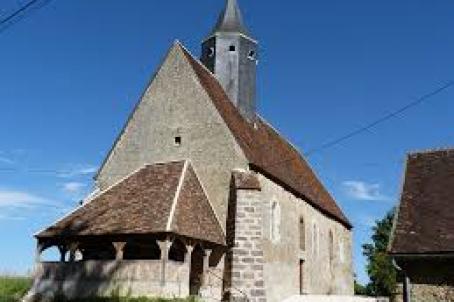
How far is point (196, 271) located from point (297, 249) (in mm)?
5895

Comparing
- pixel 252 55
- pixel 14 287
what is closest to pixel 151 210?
pixel 14 287

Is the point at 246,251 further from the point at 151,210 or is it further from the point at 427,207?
the point at 427,207

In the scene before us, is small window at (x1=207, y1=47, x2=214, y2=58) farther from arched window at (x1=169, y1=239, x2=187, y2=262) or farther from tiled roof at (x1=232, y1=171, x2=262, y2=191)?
arched window at (x1=169, y1=239, x2=187, y2=262)

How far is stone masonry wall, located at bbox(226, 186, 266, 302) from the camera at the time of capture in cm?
1867

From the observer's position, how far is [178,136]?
2172 centimetres

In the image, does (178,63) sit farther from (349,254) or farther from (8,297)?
(349,254)

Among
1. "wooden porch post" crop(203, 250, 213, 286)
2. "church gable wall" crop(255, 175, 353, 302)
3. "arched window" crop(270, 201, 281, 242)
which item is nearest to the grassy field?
"wooden porch post" crop(203, 250, 213, 286)

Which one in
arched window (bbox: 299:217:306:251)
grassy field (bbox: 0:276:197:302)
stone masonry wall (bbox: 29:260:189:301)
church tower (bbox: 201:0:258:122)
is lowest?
grassy field (bbox: 0:276:197:302)

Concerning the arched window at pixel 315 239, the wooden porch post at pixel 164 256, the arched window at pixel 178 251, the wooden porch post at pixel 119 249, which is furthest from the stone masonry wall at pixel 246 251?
the arched window at pixel 315 239

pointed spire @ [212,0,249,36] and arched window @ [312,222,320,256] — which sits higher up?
pointed spire @ [212,0,249,36]

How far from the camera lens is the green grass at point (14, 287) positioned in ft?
61.4

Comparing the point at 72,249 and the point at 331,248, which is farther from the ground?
the point at 331,248

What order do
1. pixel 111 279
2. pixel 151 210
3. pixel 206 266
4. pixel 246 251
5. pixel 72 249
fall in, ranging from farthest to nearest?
1. pixel 246 251
2. pixel 206 266
3. pixel 72 249
4. pixel 151 210
5. pixel 111 279

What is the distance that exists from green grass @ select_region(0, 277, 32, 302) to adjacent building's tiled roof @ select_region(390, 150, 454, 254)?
11.8m
